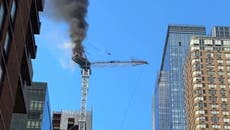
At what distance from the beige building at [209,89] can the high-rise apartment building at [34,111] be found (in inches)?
2913

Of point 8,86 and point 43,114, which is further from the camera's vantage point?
point 43,114

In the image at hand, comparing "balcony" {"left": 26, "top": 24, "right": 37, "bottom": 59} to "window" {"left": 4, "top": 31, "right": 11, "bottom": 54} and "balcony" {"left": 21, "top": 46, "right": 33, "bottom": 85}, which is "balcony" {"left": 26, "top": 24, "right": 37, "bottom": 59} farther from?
"window" {"left": 4, "top": 31, "right": 11, "bottom": 54}

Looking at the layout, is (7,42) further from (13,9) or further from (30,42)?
(30,42)

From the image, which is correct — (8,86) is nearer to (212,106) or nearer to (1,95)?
(1,95)

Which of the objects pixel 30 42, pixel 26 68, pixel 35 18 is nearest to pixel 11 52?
pixel 26 68

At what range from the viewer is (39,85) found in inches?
4919

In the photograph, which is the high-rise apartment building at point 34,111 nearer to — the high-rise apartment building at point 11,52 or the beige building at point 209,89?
the beige building at point 209,89

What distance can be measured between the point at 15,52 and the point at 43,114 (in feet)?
286

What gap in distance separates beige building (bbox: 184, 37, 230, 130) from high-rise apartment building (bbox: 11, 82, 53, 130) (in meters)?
74.0

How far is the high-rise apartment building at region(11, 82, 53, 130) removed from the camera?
120375 millimetres

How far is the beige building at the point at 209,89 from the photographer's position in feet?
615

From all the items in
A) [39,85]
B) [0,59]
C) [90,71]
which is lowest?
[0,59]

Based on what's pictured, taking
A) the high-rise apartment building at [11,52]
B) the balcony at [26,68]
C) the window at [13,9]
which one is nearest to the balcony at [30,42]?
the high-rise apartment building at [11,52]

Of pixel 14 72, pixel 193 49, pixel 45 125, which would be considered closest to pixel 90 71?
pixel 193 49
